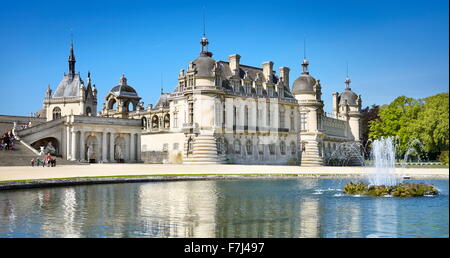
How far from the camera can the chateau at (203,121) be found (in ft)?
189

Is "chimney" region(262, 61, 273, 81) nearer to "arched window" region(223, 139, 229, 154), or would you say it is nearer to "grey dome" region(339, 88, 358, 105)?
"arched window" region(223, 139, 229, 154)

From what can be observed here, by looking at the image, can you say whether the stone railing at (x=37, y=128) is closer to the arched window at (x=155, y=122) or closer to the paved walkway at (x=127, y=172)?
the paved walkway at (x=127, y=172)

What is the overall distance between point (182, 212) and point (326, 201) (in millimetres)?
7135

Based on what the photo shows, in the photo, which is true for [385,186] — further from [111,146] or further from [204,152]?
[111,146]

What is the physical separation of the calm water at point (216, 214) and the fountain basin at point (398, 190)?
1.00 metres

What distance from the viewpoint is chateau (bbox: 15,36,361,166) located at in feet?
189

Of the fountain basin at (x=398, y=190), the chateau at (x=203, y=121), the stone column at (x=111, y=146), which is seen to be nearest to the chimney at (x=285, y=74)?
the chateau at (x=203, y=121)

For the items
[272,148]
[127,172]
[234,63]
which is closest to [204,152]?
[272,148]

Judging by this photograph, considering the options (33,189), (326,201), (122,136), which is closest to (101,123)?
(122,136)

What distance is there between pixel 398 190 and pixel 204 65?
37.8 m

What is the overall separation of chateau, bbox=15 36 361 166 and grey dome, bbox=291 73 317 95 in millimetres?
136

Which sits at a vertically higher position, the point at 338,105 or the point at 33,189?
the point at 338,105

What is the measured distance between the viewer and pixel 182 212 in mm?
18703
